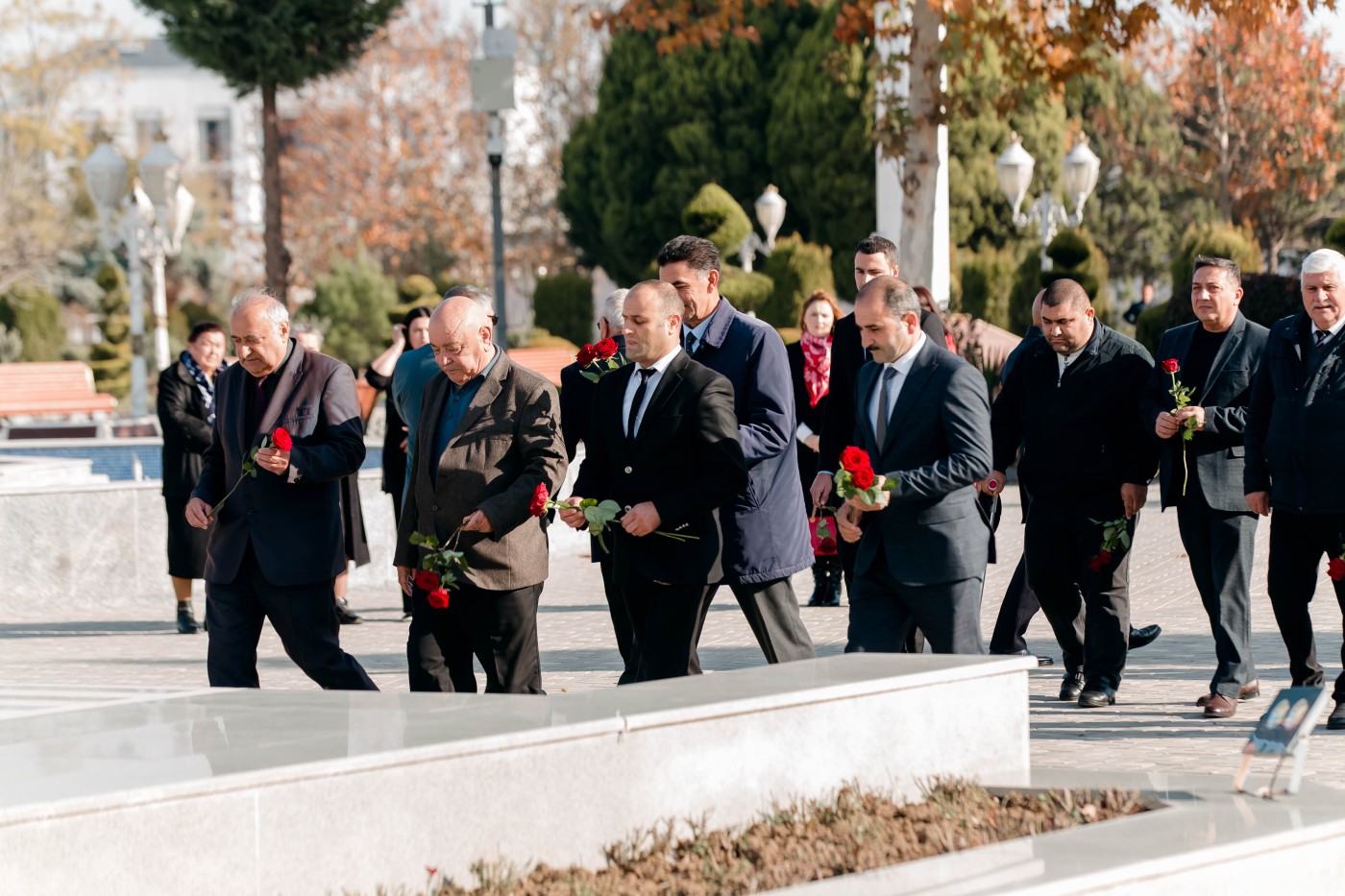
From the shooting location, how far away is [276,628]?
734 centimetres

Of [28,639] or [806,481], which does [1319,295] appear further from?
[28,639]

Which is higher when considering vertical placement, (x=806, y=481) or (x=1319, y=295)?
(x=1319, y=295)

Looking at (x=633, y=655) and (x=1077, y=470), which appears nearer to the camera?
(x=633, y=655)

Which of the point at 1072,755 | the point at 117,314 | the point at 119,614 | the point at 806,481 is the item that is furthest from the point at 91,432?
the point at 117,314

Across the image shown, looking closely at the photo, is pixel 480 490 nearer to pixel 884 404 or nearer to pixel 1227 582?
pixel 884 404

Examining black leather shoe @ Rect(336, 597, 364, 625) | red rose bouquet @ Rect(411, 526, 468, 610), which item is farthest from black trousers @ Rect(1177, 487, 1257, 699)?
black leather shoe @ Rect(336, 597, 364, 625)

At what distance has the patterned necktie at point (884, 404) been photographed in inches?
271

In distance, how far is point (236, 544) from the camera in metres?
7.35

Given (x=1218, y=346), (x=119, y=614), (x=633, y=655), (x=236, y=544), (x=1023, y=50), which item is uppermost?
(x=1023, y=50)

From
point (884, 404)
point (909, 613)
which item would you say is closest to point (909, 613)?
Result: point (909, 613)

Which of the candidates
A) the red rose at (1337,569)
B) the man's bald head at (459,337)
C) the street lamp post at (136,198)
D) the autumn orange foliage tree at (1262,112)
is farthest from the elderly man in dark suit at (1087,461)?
the autumn orange foliage tree at (1262,112)

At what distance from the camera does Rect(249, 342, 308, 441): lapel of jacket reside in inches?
294

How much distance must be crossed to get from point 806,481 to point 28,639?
503 centimetres

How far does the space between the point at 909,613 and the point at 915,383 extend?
2.84 ft
